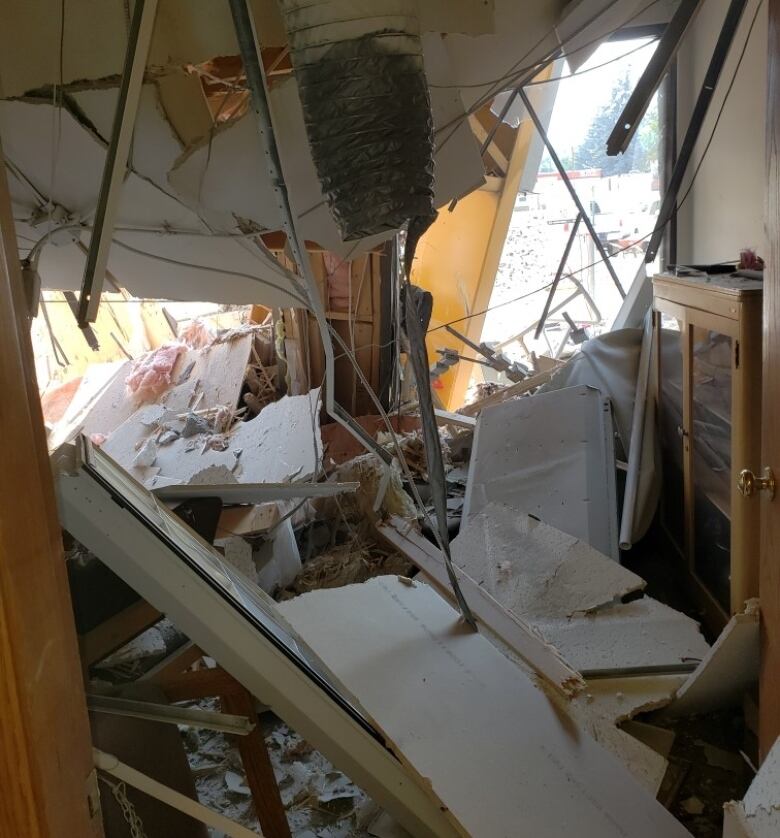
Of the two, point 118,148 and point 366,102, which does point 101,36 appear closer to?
Result: point 118,148

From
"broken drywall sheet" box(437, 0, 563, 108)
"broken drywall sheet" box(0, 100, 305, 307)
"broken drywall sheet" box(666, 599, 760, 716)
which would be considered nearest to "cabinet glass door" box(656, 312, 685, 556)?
"broken drywall sheet" box(666, 599, 760, 716)

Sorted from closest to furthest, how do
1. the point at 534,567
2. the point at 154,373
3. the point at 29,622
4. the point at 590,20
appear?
1. the point at 29,622
2. the point at 590,20
3. the point at 534,567
4. the point at 154,373

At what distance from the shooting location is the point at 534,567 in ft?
8.13

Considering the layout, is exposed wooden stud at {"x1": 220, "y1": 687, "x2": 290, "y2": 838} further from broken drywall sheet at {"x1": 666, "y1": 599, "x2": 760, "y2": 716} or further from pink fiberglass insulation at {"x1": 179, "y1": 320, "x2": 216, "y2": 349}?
pink fiberglass insulation at {"x1": 179, "y1": 320, "x2": 216, "y2": 349}

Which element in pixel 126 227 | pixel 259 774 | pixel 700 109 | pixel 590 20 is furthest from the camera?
pixel 700 109

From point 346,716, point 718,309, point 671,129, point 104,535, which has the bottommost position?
point 346,716

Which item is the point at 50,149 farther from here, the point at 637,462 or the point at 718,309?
the point at 637,462

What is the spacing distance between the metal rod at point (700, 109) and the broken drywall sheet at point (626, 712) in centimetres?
210

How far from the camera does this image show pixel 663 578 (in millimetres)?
2744

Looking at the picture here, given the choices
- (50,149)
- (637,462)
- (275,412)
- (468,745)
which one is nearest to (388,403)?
(275,412)

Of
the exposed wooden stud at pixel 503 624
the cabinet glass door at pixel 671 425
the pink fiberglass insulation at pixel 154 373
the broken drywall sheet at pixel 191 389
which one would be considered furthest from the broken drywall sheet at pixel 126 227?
the pink fiberglass insulation at pixel 154 373

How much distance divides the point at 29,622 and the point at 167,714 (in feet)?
2.16

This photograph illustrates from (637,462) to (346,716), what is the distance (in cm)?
187

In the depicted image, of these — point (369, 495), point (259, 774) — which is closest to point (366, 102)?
point (259, 774)
